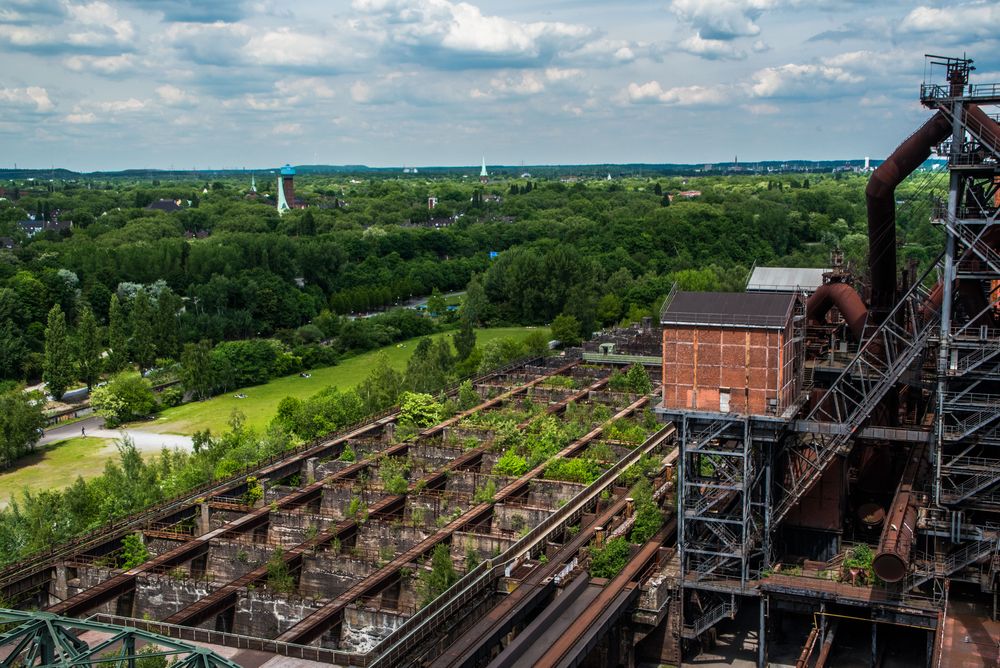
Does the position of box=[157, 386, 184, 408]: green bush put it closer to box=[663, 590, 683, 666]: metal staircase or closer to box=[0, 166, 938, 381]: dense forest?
box=[0, 166, 938, 381]: dense forest

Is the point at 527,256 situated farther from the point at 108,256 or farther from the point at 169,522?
the point at 169,522

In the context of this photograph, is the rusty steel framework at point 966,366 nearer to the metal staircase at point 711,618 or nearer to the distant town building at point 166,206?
the metal staircase at point 711,618

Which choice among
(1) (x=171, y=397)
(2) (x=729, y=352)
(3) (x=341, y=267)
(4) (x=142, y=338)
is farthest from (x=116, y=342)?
(2) (x=729, y=352)

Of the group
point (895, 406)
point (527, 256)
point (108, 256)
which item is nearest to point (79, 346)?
point (108, 256)

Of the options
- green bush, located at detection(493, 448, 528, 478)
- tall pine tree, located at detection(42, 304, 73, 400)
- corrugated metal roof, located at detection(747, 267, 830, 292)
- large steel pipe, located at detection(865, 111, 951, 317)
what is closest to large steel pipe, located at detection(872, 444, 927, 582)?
large steel pipe, located at detection(865, 111, 951, 317)

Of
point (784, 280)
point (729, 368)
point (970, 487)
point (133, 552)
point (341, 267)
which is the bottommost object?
point (133, 552)

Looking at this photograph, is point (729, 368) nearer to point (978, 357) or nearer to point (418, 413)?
point (978, 357)

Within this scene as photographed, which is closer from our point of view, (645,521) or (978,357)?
(978,357)
